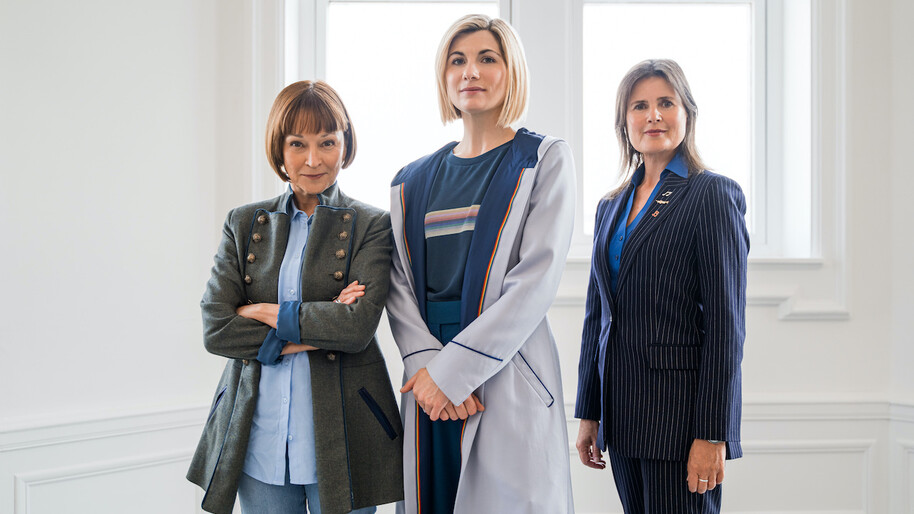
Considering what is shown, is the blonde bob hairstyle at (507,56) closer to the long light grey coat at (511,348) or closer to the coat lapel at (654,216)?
the long light grey coat at (511,348)

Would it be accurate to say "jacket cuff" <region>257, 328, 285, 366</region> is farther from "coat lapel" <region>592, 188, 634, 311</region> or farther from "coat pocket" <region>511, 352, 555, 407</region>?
"coat lapel" <region>592, 188, 634, 311</region>

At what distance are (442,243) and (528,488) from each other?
558 millimetres

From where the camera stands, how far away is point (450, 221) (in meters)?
1.39

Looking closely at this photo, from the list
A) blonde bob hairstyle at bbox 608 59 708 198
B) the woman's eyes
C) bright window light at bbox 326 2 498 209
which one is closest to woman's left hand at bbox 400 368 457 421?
the woman's eyes

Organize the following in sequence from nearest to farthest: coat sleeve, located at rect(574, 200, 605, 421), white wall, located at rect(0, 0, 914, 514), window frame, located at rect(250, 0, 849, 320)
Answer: coat sleeve, located at rect(574, 200, 605, 421)
white wall, located at rect(0, 0, 914, 514)
window frame, located at rect(250, 0, 849, 320)

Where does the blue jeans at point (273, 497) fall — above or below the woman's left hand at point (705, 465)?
below

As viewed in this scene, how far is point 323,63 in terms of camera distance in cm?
250

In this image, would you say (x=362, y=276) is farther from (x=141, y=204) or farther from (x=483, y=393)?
(x=141, y=204)

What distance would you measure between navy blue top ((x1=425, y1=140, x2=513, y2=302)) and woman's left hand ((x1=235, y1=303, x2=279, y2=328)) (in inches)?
13.3

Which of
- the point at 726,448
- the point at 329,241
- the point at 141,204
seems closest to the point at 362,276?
the point at 329,241

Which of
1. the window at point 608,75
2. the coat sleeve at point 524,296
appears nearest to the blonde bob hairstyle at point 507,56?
the coat sleeve at point 524,296

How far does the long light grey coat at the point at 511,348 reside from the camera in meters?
1.27

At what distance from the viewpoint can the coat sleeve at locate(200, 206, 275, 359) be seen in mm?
1291

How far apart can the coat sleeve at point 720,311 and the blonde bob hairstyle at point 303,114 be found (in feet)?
2.80
